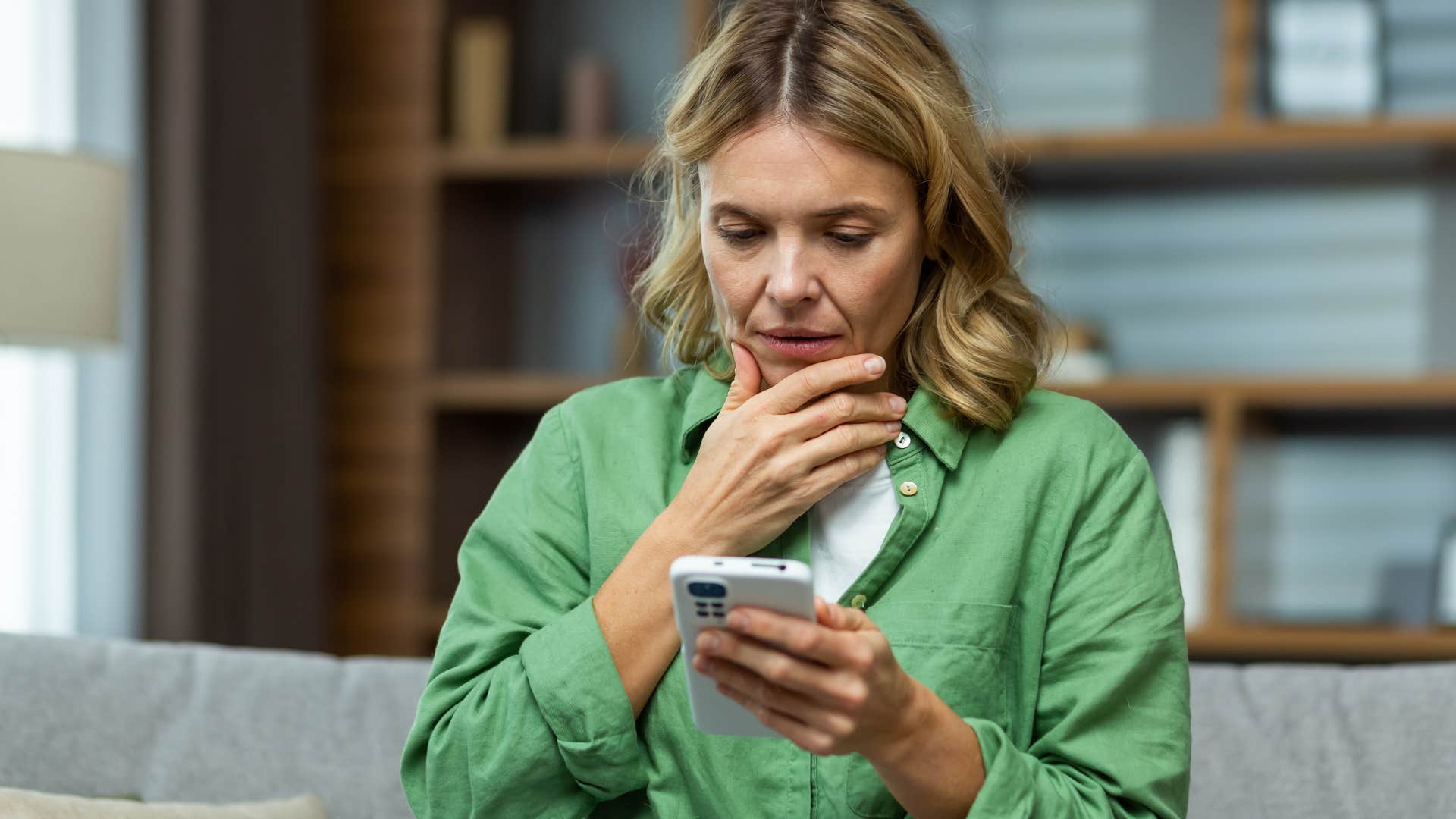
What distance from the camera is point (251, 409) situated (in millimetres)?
2975

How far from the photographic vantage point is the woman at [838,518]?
1168 millimetres

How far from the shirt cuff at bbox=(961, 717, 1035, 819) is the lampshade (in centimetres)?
151

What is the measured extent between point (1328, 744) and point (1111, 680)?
0.47 meters

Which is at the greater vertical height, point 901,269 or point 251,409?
point 901,269

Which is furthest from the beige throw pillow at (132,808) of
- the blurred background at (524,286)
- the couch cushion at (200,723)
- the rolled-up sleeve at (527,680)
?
the blurred background at (524,286)

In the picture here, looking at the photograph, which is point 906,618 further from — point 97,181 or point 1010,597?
point 97,181

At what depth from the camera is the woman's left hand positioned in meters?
0.94

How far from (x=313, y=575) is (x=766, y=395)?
6.96 feet

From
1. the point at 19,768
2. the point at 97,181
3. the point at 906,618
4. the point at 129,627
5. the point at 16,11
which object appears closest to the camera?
the point at 906,618

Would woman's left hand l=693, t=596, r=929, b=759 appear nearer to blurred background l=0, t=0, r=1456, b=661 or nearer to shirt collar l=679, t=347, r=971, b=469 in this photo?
shirt collar l=679, t=347, r=971, b=469

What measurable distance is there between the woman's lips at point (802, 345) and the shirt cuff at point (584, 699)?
25 cm

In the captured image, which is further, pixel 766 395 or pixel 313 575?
pixel 313 575

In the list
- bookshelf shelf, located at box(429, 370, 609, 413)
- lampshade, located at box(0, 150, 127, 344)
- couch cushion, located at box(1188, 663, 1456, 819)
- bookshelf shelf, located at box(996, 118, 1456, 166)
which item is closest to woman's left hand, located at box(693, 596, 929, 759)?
couch cushion, located at box(1188, 663, 1456, 819)

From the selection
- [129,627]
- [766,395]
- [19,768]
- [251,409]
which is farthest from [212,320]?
[766,395]
